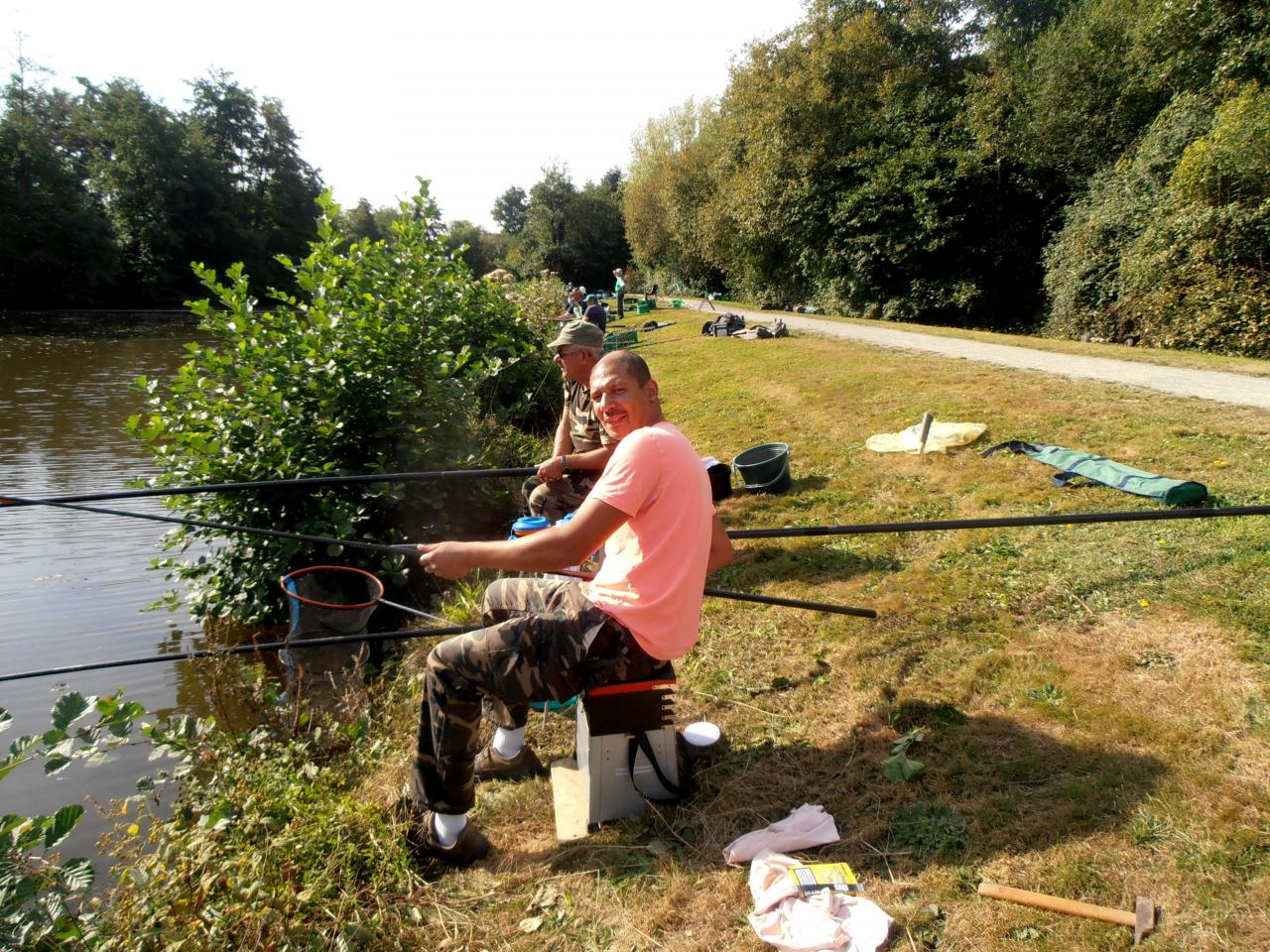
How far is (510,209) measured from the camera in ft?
298

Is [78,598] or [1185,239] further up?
[1185,239]

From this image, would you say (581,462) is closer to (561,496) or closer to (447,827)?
(561,496)

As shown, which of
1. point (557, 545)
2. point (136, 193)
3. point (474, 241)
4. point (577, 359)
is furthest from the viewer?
point (474, 241)

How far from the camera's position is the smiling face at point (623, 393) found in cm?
286

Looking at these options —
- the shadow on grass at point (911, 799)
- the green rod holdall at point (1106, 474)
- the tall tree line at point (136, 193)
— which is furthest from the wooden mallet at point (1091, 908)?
the tall tree line at point (136, 193)

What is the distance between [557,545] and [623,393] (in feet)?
2.18

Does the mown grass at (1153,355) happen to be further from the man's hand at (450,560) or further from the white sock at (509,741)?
the man's hand at (450,560)

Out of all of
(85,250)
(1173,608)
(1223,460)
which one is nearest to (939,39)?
(1223,460)

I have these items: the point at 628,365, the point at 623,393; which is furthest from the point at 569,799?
the point at 628,365

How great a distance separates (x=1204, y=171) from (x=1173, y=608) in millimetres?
14950

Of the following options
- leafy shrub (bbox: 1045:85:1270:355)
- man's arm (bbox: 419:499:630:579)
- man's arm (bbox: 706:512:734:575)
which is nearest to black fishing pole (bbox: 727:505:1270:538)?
man's arm (bbox: 706:512:734:575)

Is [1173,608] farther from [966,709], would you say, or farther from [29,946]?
[29,946]

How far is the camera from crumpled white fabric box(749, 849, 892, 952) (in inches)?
91.5

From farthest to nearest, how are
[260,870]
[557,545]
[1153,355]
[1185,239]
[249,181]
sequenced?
[249,181] < [1185,239] < [1153,355] < [260,870] < [557,545]
